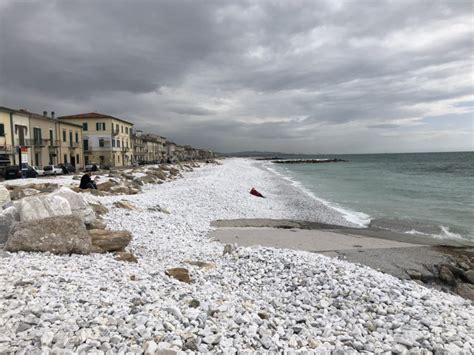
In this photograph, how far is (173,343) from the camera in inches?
142

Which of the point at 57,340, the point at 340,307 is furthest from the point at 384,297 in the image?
the point at 57,340

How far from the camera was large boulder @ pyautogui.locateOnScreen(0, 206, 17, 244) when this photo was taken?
22.8 feet

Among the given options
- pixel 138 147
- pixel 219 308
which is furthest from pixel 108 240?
pixel 138 147

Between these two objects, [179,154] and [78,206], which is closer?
[78,206]

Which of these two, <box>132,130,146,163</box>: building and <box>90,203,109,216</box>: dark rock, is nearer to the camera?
<box>90,203,109,216</box>: dark rock

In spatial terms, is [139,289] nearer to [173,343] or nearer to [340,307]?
[173,343]

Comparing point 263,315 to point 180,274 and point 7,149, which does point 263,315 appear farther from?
point 7,149

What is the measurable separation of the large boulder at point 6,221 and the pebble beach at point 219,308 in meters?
1.28

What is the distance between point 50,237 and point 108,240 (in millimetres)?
1210

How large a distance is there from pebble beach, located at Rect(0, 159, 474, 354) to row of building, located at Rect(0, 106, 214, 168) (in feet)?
77.0

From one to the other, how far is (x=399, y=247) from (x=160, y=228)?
7.65 metres

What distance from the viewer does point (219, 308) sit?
4.54 m

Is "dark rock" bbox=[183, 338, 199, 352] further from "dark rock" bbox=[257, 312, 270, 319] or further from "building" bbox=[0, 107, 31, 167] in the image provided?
"building" bbox=[0, 107, 31, 167]

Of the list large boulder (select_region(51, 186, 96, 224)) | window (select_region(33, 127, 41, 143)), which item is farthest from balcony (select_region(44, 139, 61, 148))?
large boulder (select_region(51, 186, 96, 224))
